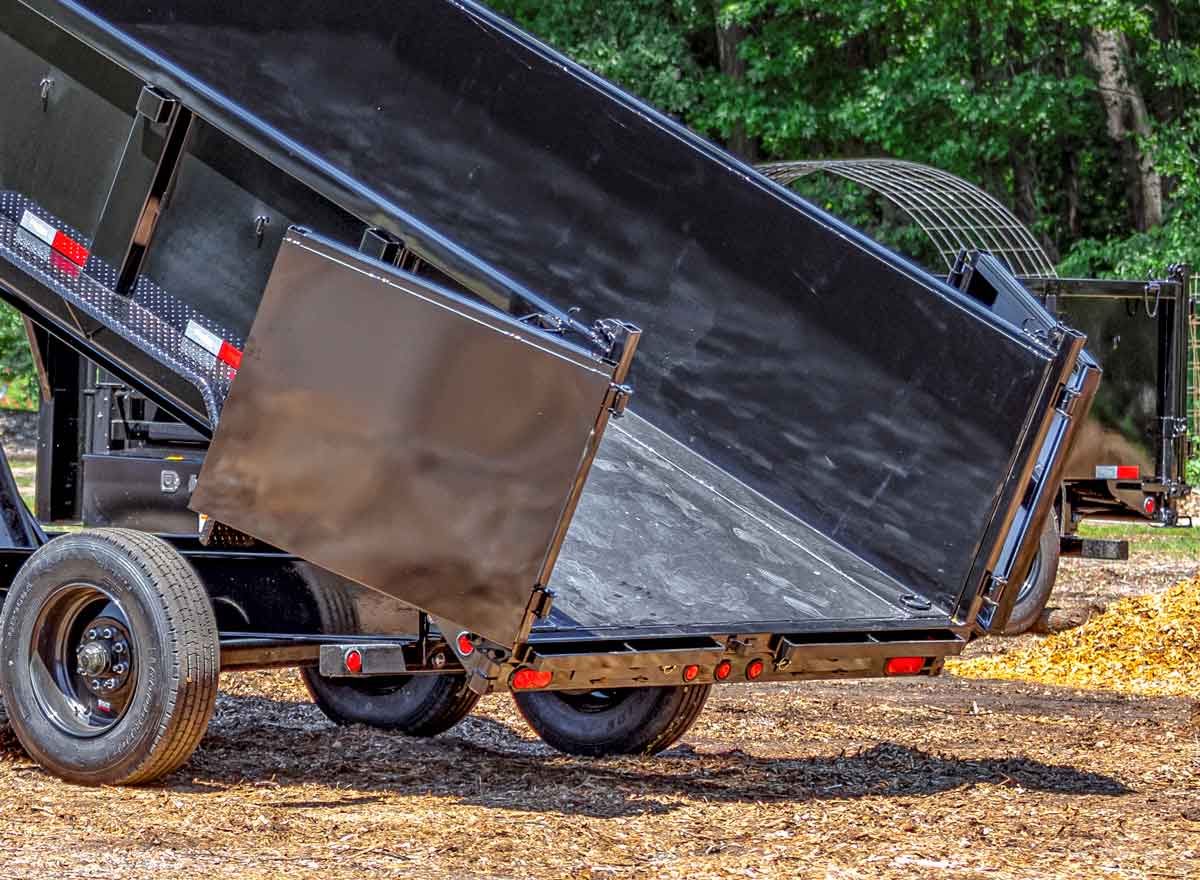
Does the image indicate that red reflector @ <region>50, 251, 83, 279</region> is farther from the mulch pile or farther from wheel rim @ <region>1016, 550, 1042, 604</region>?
wheel rim @ <region>1016, 550, 1042, 604</region>

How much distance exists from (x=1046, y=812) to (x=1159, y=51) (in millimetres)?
17674

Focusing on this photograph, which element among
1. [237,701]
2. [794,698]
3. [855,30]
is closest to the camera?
[237,701]

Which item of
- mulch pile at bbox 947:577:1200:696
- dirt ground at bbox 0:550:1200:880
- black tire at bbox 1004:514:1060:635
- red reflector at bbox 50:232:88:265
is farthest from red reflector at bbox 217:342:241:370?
black tire at bbox 1004:514:1060:635

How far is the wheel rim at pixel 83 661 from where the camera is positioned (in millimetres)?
6172

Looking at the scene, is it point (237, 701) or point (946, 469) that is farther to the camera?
point (237, 701)

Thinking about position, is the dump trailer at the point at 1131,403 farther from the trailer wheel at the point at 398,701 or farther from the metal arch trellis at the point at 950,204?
the trailer wheel at the point at 398,701

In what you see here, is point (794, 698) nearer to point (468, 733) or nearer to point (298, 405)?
point (468, 733)

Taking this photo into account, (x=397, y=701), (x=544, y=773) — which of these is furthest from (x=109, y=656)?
(x=397, y=701)

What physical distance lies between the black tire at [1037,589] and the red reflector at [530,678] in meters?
7.54

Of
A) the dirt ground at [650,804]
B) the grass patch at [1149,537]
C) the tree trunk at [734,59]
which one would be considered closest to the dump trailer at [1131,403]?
the grass patch at [1149,537]

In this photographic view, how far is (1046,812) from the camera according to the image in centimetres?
613

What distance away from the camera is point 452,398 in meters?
5.37

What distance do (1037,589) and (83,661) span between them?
790 centimetres

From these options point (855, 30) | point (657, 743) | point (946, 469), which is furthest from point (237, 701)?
point (855, 30)
